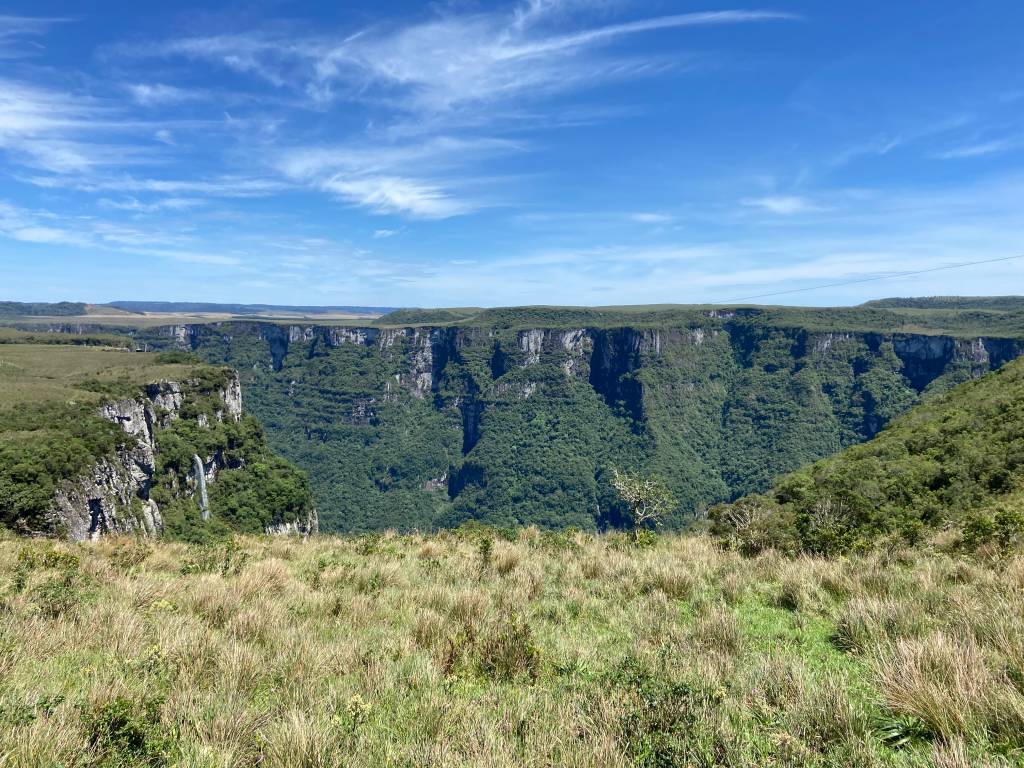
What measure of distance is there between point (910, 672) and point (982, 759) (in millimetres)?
983

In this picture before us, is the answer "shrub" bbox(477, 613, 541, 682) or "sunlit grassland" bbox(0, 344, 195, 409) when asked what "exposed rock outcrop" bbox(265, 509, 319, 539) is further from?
"shrub" bbox(477, 613, 541, 682)

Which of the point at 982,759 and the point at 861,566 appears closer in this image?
the point at 982,759

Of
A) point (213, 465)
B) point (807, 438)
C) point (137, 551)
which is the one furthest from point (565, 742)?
point (807, 438)

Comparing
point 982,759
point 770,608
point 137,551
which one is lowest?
point 137,551

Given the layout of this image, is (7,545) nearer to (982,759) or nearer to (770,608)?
(770,608)

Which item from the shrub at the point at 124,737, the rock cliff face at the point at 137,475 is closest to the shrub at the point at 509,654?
the shrub at the point at 124,737

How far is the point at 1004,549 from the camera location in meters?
7.85

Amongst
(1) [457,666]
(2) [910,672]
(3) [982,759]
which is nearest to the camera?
(3) [982,759]

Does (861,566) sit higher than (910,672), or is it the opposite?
(910,672)

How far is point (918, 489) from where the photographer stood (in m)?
23.2

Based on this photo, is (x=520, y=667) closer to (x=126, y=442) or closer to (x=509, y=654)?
(x=509, y=654)

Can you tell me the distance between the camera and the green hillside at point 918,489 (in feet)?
35.3

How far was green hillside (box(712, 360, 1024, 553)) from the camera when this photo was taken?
35.3 feet

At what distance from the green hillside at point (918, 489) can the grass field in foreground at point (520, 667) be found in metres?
2.63
